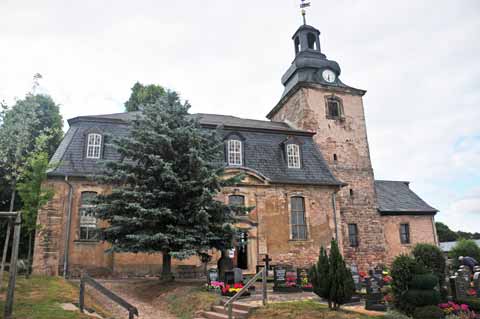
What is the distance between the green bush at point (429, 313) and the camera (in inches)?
328

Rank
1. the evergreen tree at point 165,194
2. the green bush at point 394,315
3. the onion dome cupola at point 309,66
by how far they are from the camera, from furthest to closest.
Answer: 1. the onion dome cupola at point 309,66
2. the evergreen tree at point 165,194
3. the green bush at point 394,315

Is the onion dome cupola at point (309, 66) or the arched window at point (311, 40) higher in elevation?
the arched window at point (311, 40)

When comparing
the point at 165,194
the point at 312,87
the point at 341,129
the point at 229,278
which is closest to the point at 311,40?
the point at 312,87

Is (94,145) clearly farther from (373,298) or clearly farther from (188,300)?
(373,298)

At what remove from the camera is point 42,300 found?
9633 mm

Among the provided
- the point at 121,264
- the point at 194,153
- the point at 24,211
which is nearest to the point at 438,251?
the point at 194,153

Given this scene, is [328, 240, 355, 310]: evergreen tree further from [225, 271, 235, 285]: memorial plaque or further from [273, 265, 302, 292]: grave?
[225, 271, 235, 285]: memorial plaque

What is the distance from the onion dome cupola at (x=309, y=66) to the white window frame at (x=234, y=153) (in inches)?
300

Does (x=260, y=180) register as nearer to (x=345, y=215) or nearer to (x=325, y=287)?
(x=345, y=215)

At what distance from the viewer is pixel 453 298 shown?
10.1 meters

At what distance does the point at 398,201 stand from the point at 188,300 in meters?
19.5

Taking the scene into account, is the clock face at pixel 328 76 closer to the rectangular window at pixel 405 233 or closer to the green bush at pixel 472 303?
the rectangular window at pixel 405 233

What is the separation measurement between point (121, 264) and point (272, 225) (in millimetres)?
7429

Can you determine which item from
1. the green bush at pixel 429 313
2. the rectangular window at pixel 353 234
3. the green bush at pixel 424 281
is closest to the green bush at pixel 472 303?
the green bush at pixel 424 281
